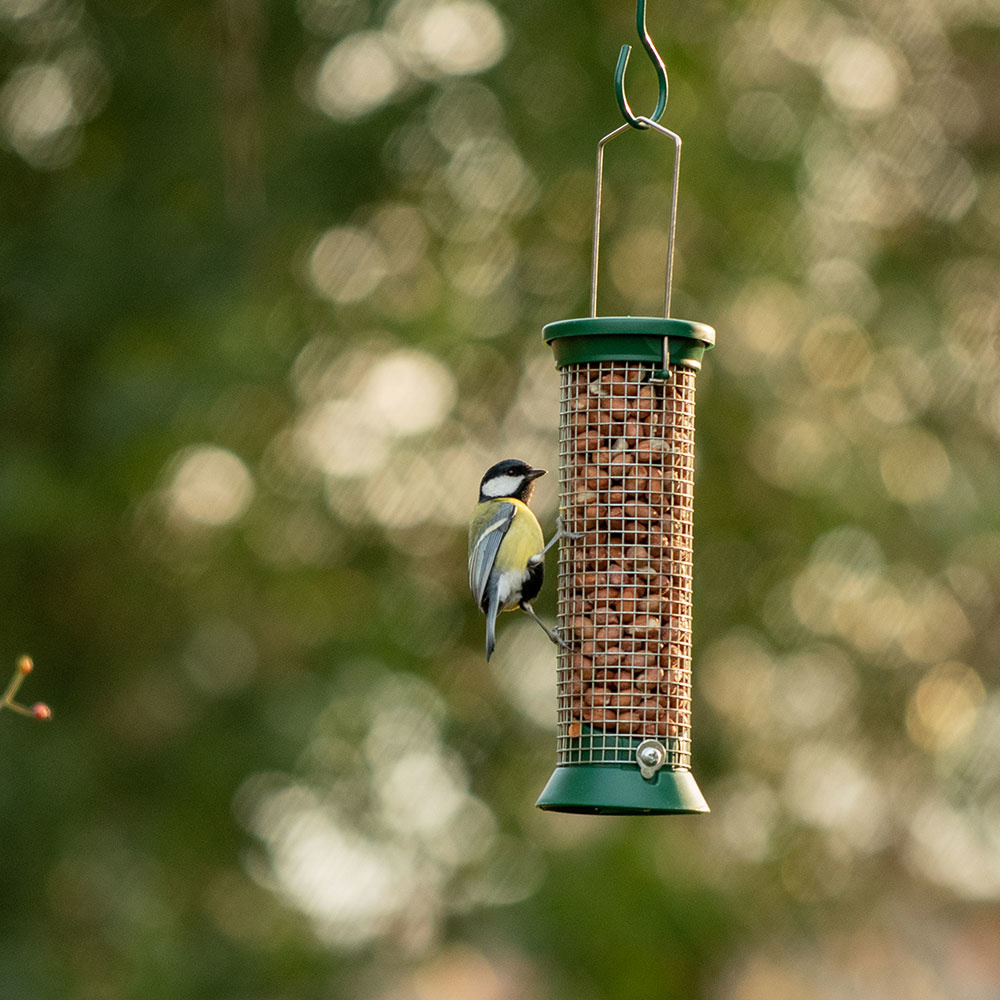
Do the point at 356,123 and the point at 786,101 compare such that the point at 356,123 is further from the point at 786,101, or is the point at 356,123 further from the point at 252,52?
the point at 786,101

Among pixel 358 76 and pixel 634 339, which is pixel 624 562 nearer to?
pixel 634 339

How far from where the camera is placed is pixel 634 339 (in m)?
5.35

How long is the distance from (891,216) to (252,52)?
19.9 feet

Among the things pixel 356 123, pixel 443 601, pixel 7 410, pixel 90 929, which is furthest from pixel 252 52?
pixel 90 929

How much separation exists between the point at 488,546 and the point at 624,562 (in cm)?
68

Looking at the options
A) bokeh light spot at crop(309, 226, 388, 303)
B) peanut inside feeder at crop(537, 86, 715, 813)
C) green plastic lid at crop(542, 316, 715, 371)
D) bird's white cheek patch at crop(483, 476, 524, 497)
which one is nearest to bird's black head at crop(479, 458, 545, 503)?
bird's white cheek patch at crop(483, 476, 524, 497)

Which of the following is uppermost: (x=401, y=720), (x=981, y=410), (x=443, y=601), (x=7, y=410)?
(x=981, y=410)

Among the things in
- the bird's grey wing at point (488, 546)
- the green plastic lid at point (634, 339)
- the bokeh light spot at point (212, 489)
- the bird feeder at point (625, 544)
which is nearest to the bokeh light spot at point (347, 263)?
the bokeh light spot at point (212, 489)

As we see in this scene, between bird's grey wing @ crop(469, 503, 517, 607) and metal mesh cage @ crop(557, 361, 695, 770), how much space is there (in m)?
0.39

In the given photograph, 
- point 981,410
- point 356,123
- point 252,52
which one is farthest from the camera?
point 981,410

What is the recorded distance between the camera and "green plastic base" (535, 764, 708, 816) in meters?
5.13

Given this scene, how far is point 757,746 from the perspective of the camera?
1393cm

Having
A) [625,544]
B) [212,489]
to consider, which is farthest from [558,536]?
[212,489]

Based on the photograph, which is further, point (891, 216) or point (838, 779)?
point (891, 216)
